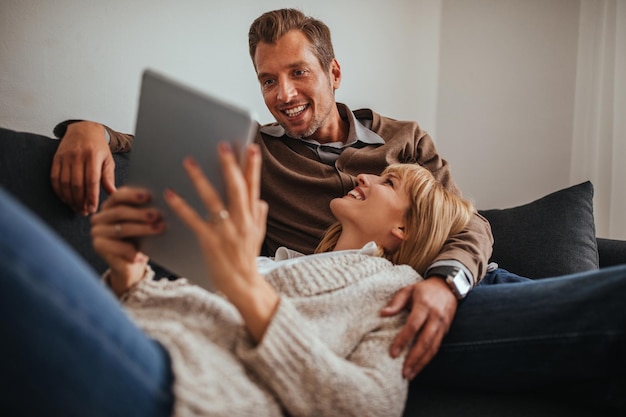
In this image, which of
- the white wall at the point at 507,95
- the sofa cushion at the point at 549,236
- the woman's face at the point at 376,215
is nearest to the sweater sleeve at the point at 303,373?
the woman's face at the point at 376,215

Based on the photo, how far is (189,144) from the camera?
83 centimetres

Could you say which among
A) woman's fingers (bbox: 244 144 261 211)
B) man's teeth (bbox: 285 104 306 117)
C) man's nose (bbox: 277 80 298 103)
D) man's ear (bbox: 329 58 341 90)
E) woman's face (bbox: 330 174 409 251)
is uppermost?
man's ear (bbox: 329 58 341 90)

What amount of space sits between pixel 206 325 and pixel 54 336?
28 centimetres

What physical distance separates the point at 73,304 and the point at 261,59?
1.23 meters

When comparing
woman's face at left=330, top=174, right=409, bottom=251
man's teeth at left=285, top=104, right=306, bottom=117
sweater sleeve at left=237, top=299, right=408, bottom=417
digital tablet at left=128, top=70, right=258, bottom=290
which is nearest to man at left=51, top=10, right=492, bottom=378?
man's teeth at left=285, top=104, right=306, bottom=117

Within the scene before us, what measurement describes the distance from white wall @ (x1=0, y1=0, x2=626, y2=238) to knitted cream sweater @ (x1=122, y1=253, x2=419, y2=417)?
0.98m

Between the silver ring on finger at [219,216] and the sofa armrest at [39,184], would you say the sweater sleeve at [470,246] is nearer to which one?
the silver ring on finger at [219,216]

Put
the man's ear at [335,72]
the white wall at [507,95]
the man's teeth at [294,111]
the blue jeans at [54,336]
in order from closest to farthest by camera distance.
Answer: the blue jeans at [54,336] → the man's teeth at [294,111] → the man's ear at [335,72] → the white wall at [507,95]

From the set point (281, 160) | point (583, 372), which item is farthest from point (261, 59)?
point (583, 372)

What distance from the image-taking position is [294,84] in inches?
69.6

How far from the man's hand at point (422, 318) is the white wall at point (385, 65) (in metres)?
1.17

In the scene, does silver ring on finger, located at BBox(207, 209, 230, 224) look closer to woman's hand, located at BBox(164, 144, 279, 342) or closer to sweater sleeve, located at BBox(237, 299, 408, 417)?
woman's hand, located at BBox(164, 144, 279, 342)

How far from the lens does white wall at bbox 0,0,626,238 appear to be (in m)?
1.70

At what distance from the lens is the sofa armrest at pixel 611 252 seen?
1.84 metres
